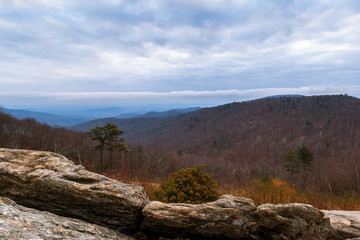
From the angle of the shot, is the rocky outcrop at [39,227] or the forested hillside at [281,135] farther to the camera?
the forested hillside at [281,135]

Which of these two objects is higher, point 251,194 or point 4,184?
point 4,184

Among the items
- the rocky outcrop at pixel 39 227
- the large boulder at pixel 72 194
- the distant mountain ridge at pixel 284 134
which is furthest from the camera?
the distant mountain ridge at pixel 284 134

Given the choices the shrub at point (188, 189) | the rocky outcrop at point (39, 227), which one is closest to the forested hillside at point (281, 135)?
the shrub at point (188, 189)

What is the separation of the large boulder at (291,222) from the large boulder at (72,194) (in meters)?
3.44

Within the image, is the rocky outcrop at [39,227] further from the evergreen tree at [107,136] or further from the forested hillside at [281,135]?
Result: the forested hillside at [281,135]

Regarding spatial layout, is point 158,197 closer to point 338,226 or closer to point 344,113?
point 338,226

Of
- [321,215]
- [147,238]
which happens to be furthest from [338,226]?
[147,238]

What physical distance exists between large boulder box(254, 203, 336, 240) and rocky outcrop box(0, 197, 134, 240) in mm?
3946

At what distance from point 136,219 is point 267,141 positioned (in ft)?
526

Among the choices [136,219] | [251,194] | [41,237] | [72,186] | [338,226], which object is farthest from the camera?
[251,194]

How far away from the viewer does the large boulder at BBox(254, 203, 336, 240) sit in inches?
211

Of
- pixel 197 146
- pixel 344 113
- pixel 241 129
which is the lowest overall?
pixel 197 146

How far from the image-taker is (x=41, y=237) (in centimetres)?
353

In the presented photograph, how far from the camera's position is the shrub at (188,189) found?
7.47 meters
